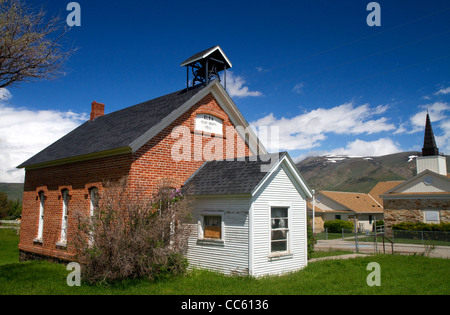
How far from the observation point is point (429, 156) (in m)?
37.8

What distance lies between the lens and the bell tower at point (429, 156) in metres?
37.2

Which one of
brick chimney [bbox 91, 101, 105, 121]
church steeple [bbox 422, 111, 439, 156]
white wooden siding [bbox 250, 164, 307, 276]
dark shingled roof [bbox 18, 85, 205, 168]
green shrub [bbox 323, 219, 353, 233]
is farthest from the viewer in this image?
green shrub [bbox 323, 219, 353, 233]

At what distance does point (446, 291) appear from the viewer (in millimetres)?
9750

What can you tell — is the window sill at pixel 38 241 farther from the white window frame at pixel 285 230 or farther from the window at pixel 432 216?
the window at pixel 432 216

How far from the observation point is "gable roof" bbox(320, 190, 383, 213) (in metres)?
48.4

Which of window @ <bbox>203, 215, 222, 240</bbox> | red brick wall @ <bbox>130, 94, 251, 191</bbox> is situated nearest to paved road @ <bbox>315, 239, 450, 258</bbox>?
red brick wall @ <bbox>130, 94, 251, 191</bbox>

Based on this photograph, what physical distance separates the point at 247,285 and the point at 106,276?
406 centimetres

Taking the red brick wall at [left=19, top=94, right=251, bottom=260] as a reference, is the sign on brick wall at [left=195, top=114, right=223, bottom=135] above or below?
above

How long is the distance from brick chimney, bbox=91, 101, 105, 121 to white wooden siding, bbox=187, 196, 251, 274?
42.7ft

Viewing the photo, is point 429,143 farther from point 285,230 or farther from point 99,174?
point 99,174

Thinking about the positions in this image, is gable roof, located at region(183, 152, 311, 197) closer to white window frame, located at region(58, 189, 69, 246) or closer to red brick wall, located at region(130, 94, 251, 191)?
red brick wall, located at region(130, 94, 251, 191)

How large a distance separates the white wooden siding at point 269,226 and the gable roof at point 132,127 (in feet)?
16.3
